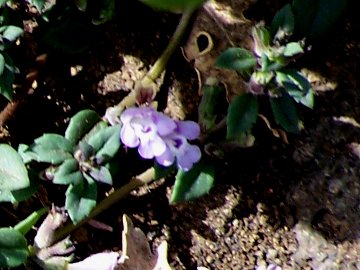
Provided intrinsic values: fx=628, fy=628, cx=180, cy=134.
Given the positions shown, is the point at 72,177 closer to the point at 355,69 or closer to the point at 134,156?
the point at 134,156

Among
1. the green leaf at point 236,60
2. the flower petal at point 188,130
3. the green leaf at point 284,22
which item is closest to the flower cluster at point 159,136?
the flower petal at point 188,130

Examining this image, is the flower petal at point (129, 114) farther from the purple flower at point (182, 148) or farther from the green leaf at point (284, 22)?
the green leaf at point (284, 22)

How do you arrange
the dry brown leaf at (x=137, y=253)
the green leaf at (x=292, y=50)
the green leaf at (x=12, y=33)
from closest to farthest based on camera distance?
the green leaf at (x=292, y=50) → the green leaf at (x=12, y=33) → the dry brown leaf at (x=137, y=253)

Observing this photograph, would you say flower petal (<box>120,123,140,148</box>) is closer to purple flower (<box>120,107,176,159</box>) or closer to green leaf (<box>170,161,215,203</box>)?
purple flower (<box>120,107,176,159</box>)

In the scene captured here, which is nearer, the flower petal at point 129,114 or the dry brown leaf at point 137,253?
the flower petal at point 129,114

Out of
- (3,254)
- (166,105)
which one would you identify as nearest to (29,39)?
(166,105)

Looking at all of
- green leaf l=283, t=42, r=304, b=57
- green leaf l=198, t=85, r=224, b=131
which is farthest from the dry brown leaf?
green leaf l=283, t=42, r=304, b=57
